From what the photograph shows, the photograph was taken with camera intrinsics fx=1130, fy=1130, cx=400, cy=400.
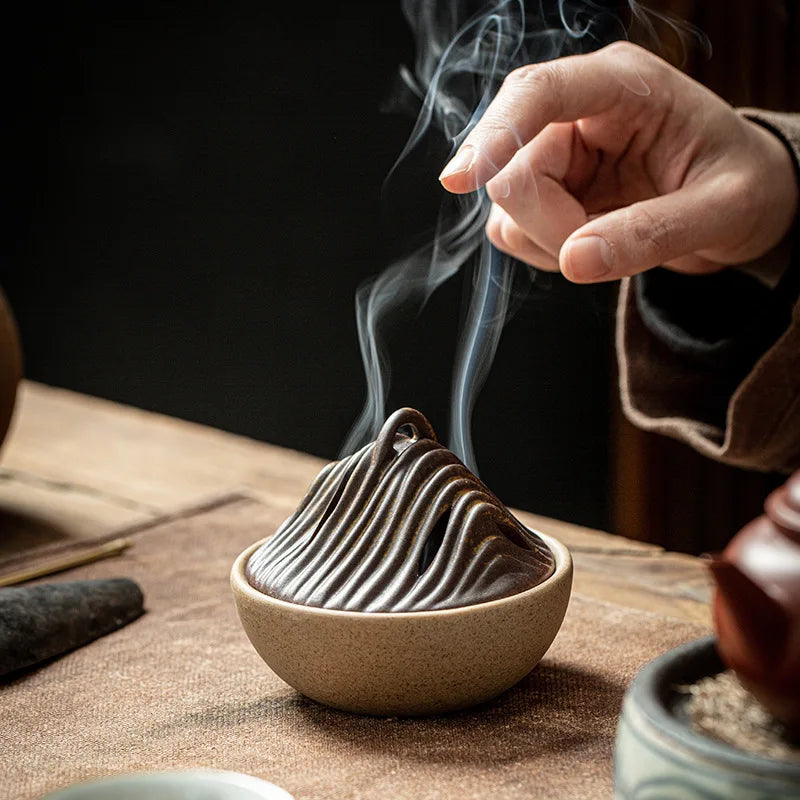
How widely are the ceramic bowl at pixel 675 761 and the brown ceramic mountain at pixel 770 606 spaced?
34 millimetres

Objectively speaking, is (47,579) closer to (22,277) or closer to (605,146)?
(605,146)

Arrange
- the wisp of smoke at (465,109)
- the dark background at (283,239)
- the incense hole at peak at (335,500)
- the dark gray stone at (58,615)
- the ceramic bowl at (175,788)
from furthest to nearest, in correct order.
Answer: the dark background at (283,239) < the wisp of smoke at (465,109) < the dark gray stone at (58,615) < the incense hole at peak at (335,500) < the ceramic bowl at (175,788)

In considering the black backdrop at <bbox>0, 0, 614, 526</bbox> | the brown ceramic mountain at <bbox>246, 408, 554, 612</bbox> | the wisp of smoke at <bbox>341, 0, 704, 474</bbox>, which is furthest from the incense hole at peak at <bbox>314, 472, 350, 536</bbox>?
the black backdrop at <bbox>0, 0, 614, 526</bbox>

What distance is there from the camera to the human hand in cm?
107

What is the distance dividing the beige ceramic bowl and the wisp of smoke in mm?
210

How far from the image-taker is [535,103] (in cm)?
109

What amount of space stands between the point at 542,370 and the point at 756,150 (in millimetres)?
1430

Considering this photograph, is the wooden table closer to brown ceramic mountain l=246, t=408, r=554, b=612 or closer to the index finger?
brown ceramic mountain l=246, t=408, r=554, b=612

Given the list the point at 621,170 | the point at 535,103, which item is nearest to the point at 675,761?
the point at 535,103

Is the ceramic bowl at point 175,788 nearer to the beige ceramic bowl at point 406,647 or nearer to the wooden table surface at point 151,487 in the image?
the beige ceramic bowl at point 406,647

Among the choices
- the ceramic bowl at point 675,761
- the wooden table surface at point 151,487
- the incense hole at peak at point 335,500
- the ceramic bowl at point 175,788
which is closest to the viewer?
the ceramic bowl at point 675,761

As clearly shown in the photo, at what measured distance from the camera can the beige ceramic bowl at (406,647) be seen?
79cm

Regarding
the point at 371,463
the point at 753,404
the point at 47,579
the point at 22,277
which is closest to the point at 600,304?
the point at 753,404

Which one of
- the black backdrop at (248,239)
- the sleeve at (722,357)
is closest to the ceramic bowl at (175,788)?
the sleeve at (722,357)
